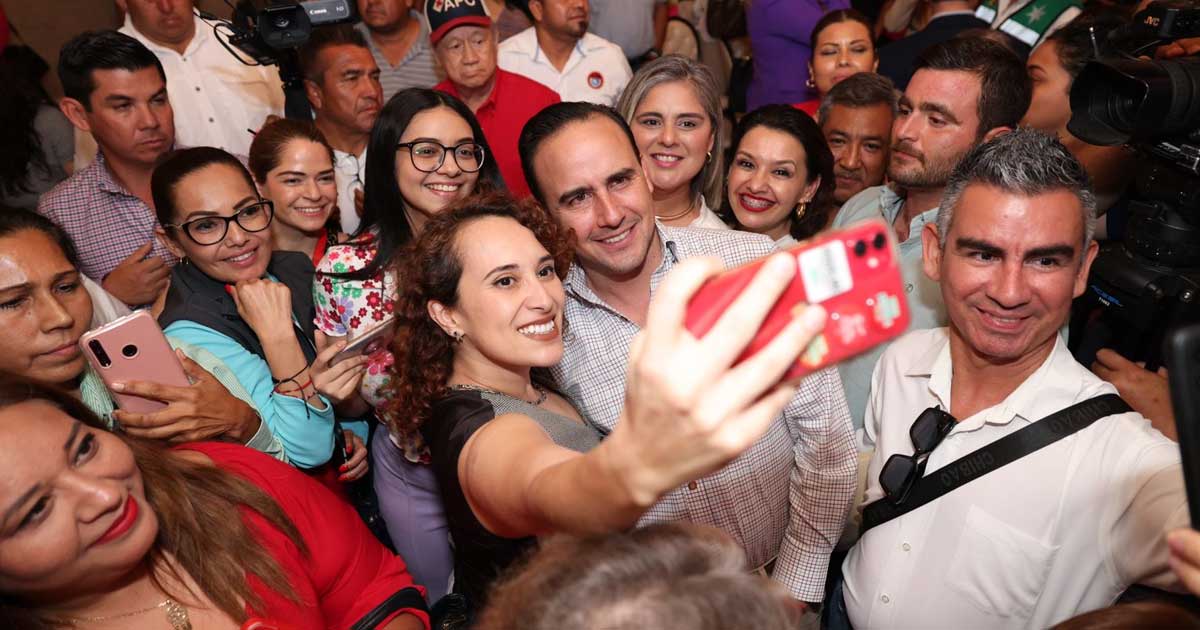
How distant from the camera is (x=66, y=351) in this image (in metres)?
1.98

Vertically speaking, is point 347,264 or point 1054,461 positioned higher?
point 347,264

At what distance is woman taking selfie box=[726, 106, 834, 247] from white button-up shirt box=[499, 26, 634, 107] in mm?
1492

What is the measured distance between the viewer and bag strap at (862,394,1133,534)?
163 centimetres

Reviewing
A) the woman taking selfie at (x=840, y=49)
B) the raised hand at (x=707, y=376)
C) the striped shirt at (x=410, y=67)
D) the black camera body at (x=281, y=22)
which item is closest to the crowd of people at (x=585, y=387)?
the raised hand at (x=707, y=376)

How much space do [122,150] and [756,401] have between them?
133 inches

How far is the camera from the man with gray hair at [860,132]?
3.34 m

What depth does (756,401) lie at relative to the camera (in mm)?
797

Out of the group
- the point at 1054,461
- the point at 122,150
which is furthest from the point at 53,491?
the point at 122,150

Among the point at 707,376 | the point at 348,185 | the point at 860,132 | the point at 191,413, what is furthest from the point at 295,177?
the point at 707,376

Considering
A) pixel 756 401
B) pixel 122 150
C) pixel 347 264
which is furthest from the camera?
pixel 122 150

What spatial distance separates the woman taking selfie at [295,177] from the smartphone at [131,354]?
1.01 m

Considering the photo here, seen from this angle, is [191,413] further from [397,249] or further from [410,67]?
[410,67]

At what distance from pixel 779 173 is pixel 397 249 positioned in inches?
61.2

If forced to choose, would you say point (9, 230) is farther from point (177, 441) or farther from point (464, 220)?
point (464, 220)
